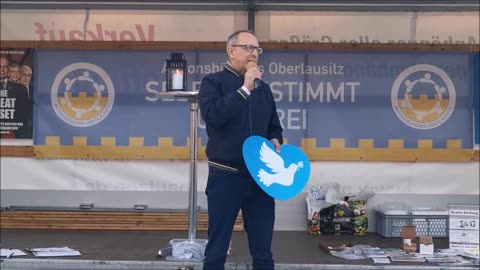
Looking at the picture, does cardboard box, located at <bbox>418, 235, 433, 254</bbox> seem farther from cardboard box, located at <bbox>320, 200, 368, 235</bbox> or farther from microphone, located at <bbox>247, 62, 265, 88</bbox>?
microphone, located at <bbox>247, 62, 265, 88</bbox>

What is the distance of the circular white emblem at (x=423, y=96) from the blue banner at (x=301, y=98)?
0.01 metres

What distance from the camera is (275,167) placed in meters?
4.09

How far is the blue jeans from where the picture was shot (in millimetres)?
4031

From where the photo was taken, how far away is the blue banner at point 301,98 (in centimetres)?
680

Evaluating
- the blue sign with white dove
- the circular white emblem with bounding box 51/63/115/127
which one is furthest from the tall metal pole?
the circular white emblem with bounding box 51/63/115/127

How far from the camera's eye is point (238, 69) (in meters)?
4.12

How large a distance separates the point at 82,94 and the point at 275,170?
3.47m

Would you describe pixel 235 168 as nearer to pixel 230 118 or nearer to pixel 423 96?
pixel 230 118

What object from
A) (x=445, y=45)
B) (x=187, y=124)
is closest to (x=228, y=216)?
(x=187, y=124)

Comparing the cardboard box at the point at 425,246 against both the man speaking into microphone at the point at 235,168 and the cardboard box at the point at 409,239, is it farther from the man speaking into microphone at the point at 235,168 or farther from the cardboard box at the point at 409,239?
the man speaking into microphone at the point at 235,168

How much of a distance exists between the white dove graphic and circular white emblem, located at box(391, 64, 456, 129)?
2991 millimetres

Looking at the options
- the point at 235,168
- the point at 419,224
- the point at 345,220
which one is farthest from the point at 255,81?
the point at 419,224

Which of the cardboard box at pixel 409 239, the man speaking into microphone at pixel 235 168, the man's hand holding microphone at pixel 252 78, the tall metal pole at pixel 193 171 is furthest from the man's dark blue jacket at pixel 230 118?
the cardboard box at pixel 409 239

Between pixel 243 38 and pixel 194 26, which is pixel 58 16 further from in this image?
pixel 243 38
